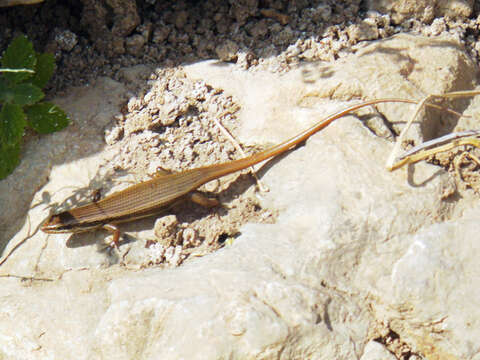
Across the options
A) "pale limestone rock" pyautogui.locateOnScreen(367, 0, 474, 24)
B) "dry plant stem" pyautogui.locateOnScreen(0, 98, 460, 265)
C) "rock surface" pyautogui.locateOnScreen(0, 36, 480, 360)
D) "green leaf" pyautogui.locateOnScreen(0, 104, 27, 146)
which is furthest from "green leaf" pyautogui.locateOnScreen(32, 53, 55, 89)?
"pale limestone rock" pyautogui.locateOnScreen(367, 0, 474, 24)

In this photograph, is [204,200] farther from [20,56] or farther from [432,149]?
[20,56]

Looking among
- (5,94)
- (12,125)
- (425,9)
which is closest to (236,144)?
(12,125)

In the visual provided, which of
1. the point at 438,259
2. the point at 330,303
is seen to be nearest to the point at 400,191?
the point at 438,259

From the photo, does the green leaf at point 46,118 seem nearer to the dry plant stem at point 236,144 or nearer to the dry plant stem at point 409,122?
the dry plant stem at point 236,144

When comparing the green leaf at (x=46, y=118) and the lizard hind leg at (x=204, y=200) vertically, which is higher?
the green leaf at (x=46, y=118)

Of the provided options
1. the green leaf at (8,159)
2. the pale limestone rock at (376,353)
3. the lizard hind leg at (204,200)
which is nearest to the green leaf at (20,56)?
the green leaf at (8,159)

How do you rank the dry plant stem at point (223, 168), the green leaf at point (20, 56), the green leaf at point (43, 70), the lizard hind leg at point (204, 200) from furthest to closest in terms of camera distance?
the green leaf at point (43, 70) < the green leaf at point (20, 56) < the lizard hind leg at point (204, 200) < the dry plant stem at point (223, 168)

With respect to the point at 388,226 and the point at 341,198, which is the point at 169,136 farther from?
the point at 388,226

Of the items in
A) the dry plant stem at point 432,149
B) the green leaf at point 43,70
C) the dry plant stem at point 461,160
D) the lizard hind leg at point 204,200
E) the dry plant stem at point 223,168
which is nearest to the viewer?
the dry plant stem at point 432,149
